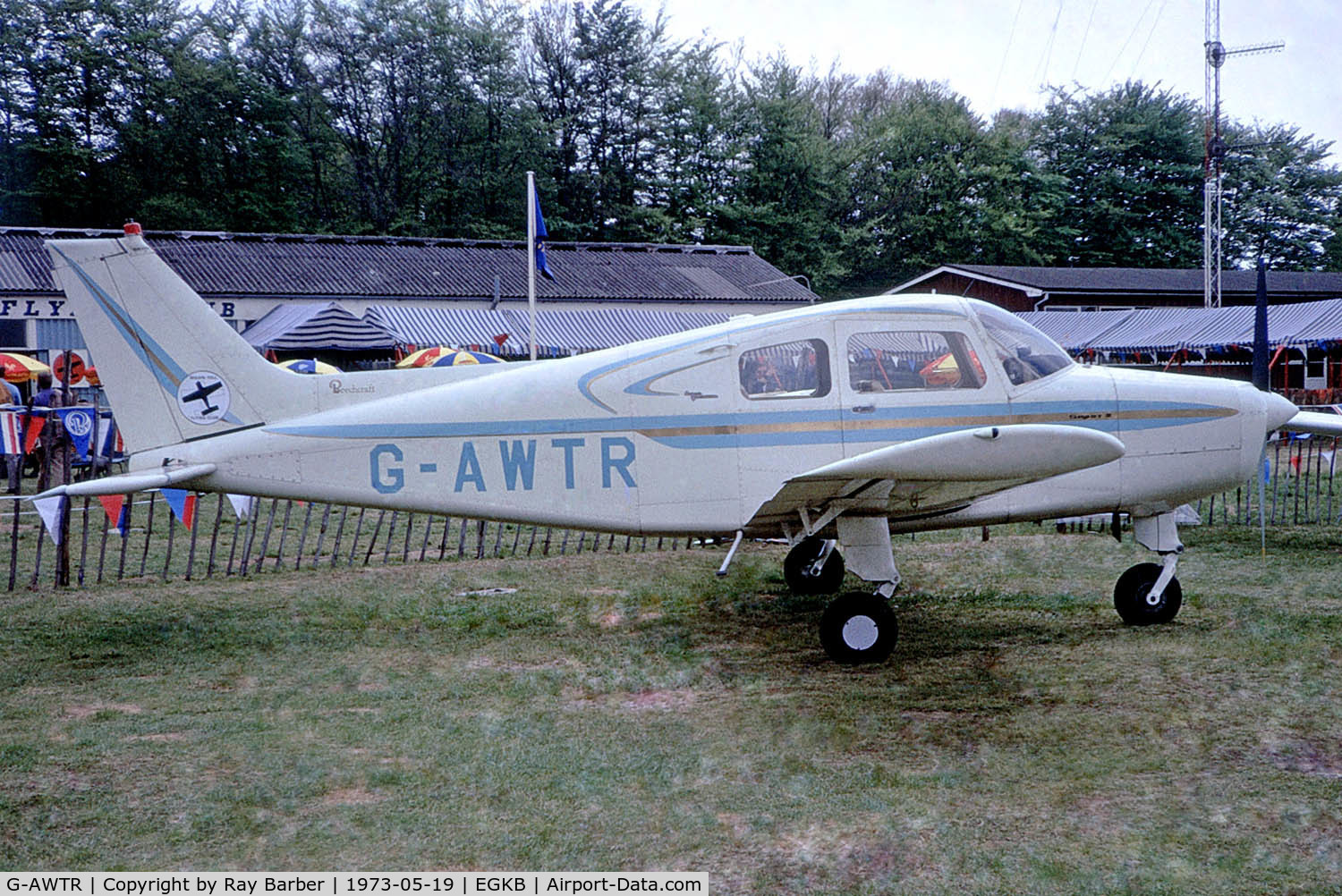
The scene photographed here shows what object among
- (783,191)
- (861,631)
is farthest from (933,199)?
(861,631)

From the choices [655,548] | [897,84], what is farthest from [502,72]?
[655,548]

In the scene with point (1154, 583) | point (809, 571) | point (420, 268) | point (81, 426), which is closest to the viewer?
point (1154, 583)

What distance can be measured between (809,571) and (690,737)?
3780 mm

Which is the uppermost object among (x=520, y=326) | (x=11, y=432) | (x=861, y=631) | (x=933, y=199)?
(x=933, y=199)

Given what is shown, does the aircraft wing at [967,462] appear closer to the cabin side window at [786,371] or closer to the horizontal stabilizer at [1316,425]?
the cabin side window at [786,371]

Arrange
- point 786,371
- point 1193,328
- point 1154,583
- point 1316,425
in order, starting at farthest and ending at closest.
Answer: point 1193,328
point 1316,425
point 1154,583
point 786,371

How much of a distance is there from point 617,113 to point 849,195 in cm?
1238

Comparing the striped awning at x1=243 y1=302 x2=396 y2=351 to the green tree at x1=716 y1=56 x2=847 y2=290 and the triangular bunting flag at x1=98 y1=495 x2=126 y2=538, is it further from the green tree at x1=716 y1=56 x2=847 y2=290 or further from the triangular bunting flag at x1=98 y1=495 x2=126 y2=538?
the green tree at x1=716 y1=56 x2=847 y2=290

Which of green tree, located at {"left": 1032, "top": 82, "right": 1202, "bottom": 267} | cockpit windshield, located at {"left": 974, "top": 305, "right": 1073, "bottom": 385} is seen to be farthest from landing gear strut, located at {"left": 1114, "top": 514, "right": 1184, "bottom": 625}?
green tree, located at {"left": 1032, "top": 82, "right": 1202, "bottom": 267}

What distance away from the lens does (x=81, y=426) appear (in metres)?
16.1

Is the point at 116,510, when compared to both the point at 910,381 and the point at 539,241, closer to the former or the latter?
the point at 910,381

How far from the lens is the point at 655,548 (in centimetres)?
1154

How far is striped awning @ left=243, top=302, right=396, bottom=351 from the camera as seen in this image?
2575 cm

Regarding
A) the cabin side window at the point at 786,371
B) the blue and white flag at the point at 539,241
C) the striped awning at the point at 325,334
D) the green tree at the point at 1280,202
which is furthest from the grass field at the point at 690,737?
the green tree at the point at 1280,202
